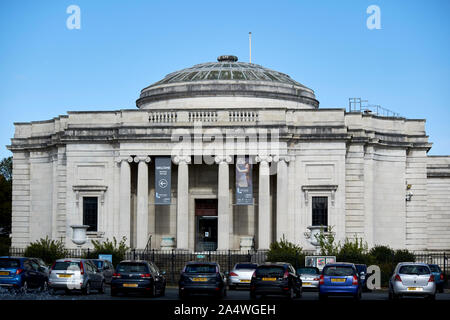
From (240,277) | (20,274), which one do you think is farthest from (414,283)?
(20,274)

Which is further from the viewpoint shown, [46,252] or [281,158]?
[281,158]

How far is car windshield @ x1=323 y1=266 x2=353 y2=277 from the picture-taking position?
4156cm

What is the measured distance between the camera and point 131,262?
1689 inches

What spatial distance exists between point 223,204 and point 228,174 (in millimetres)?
2293

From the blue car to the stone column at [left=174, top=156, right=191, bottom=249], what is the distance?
24.2 metres

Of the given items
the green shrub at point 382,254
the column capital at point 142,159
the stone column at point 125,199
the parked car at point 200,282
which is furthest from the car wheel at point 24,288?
the green shrub at point 382,254

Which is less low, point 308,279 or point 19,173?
point 19,173

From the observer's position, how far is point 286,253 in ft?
195

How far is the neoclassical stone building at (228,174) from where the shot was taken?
6519 centimetres

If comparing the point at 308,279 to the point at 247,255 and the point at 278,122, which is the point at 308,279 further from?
the point at 278,122

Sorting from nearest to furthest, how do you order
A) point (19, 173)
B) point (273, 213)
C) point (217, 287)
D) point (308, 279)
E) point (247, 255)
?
point (217, 287)
point (308, 279)
point (247, 255)
point (273, 213)
point (19, 173)

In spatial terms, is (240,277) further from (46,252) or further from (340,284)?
(46,252)
